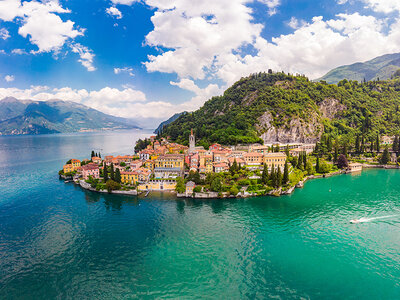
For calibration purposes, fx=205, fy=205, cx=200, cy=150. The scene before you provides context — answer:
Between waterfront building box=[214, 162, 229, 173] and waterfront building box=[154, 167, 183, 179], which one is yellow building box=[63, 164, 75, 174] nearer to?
waterfront building box=[154, 167, 183, 179]

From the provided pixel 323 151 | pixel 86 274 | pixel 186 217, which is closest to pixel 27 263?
pixel 86 274

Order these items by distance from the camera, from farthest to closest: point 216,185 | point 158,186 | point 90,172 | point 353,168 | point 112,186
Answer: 1. point 353,168
2. point 90,172
3. point 158,186
4. point 112,186
5. point 216,185

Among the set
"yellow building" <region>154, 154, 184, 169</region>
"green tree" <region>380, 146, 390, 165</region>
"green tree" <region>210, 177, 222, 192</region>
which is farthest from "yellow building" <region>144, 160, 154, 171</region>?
"green tree" <region>380, 146, 390, 165</region>

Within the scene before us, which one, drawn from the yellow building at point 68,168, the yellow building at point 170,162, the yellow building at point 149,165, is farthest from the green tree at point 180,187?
the yellow building at point 68,168

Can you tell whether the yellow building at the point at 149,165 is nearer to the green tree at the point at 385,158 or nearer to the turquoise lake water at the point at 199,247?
the turquoise lake water at the point at 199,247

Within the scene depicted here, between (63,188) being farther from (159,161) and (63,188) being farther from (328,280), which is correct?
(328,280)

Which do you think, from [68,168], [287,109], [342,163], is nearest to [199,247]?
[68,168]

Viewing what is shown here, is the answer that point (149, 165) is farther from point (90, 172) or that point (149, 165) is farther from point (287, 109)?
point (287, 109)
